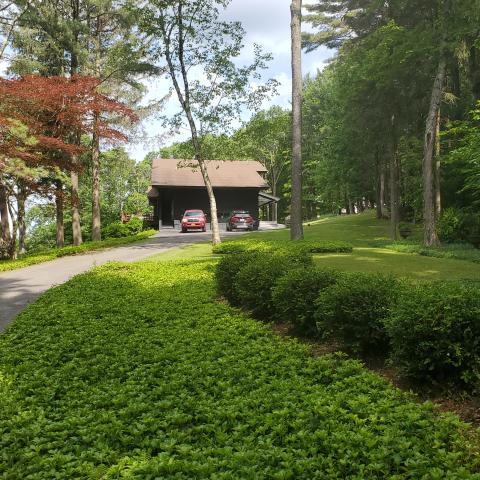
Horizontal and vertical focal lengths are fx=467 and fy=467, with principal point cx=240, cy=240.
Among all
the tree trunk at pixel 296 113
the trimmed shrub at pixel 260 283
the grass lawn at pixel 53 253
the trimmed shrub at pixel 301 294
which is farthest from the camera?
the tree trunk at pixel 296 113

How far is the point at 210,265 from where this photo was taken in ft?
49.1

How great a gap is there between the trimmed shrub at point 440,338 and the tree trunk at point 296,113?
1554 cm

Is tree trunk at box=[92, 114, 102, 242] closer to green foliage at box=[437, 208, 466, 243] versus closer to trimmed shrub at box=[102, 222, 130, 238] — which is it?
trimmed shrub at box=[102, 222, 130, 238]

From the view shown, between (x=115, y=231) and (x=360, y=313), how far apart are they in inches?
1291

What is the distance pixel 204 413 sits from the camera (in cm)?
462

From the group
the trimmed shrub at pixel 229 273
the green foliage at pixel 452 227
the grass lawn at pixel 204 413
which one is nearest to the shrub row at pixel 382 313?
the grass lawn at pixel 204 413

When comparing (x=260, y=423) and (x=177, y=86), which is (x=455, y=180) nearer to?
(x=177, y=86)

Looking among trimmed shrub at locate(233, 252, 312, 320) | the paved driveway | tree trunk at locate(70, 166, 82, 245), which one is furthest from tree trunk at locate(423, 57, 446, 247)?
tree trunk at locate(70, 166, 82, 245)

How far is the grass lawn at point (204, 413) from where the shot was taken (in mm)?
3596

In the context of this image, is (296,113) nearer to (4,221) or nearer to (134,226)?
(4,221)

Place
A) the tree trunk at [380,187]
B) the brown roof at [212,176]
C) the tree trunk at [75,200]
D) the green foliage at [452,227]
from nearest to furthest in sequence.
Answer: the green foliage at [452,227] < the tree trunk at [75,200] < the tree trunk at [380,187] < the brown roof at [212,176]

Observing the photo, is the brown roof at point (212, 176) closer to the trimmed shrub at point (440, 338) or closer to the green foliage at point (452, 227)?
the green foliage at point (452, 227)

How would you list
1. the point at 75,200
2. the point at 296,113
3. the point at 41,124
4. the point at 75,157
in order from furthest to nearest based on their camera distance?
the point at 75,157, the point at 75,200, the point at 41,124, the point at 296,113

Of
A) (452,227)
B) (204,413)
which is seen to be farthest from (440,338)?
(452,227)
